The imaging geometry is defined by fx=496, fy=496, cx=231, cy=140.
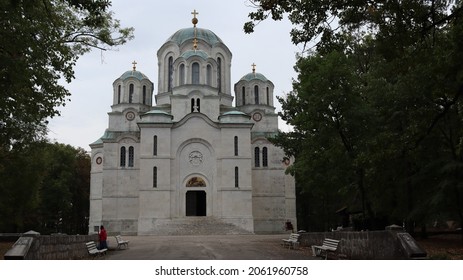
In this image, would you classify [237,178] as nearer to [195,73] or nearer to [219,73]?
[195,73]

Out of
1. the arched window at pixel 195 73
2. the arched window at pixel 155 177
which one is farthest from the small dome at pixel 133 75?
the arched window at pixel 155 177

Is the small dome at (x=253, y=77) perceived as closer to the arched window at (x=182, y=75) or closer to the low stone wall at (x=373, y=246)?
the arched window at (x=182, y=75)

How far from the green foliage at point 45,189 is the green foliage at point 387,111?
37.7 feet

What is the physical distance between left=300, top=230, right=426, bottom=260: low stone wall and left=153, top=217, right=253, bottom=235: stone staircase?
19.0m

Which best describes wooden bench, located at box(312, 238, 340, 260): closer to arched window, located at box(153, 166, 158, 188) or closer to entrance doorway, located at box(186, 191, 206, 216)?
arched window, located at box(153, 166, 158, 188)

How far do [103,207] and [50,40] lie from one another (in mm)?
27168

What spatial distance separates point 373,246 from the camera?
11.9 m

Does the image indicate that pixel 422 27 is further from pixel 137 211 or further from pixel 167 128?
pixel 137 211

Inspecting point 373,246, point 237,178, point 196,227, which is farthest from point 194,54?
point 373,246

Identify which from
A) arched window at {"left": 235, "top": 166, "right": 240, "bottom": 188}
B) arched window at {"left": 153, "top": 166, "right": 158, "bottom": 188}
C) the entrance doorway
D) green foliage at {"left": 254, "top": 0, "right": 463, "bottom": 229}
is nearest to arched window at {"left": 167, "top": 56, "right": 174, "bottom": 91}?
arched window at {"left": 153, "top": 166, "right": 158, "bottom": 188}

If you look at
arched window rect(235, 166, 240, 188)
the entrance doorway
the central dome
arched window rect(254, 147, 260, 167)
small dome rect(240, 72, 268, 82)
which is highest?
the central dome

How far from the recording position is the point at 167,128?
37438mm

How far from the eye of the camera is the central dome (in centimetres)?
4409
